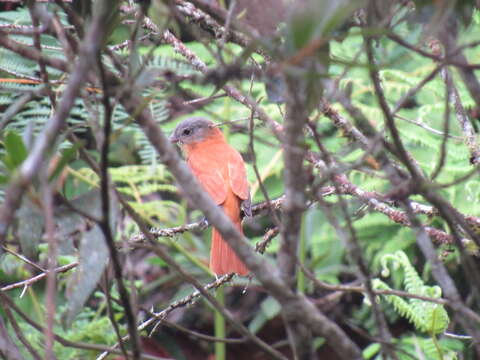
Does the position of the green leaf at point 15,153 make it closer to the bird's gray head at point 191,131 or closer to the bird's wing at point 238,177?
the bird's wing at point 238,177

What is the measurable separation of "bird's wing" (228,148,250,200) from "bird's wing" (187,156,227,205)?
55 mm

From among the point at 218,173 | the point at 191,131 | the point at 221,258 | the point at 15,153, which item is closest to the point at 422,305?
the point at 221,258

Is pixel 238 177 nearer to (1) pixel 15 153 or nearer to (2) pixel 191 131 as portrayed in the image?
(2) pixel 191 131

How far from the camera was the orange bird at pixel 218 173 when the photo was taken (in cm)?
308

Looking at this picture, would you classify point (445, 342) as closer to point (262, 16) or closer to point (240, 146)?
point (240, 146)

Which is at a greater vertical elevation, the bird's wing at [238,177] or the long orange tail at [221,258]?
the bird's wing at [238,177]

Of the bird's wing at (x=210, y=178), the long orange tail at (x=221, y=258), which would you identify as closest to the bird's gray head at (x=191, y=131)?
the bird's wing at (x=210, y=178)

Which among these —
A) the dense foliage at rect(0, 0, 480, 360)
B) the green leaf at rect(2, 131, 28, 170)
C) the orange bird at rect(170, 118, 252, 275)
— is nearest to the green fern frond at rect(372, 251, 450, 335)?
the dense foliage at rect(0, 0, 480, 360)

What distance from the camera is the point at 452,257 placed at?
12.1ft

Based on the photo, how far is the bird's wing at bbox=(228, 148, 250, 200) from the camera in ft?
11.7

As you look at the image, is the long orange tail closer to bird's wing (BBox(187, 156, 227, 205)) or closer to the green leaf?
bird's wing (BBox(187, 156, 227, 205))

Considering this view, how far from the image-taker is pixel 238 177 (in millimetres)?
3680

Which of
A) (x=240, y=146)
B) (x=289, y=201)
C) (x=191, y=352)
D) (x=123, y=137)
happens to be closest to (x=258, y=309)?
(x=191, y=352)

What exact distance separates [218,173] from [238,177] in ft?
0.48
